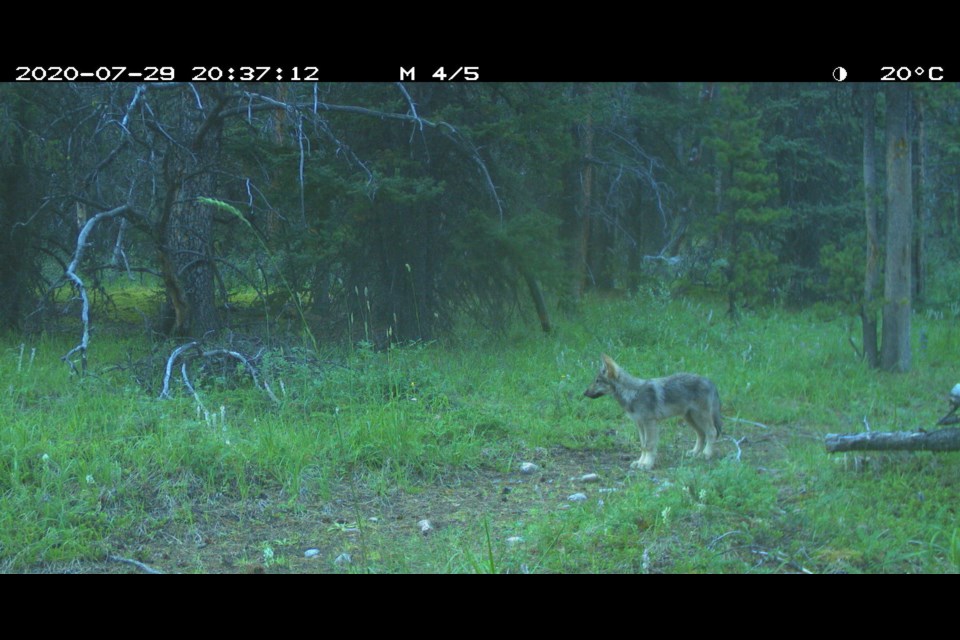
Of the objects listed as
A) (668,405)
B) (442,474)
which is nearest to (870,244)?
(668,405)

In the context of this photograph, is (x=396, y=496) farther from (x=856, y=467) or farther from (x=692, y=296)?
(x=692, y=296)

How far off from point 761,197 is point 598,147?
500 cm

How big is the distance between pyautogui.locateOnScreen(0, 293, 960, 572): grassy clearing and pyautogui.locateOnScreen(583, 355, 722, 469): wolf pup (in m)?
0.23

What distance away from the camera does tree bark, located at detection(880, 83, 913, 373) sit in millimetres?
11227

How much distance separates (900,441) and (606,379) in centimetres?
277

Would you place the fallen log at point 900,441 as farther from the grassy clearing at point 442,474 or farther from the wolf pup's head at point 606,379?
the wolf pup's head at point 606,379

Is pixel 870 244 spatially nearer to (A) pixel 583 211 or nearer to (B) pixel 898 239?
(B) pixel 898 239

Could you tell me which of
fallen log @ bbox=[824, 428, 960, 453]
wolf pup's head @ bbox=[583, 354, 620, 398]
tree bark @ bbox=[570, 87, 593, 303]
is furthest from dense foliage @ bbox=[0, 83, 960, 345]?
fallen log @ bbox=[824, 428, 960, 453]

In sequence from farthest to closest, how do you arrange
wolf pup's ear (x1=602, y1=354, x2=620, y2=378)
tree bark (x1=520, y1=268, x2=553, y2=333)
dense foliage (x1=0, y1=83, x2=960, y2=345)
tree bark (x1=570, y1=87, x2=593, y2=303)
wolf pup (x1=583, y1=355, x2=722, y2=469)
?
tree bark (x1=570, y1=87, x2=593, y2=303)
tree bark (x1=520, y1=268, x2=553, y2=333)
dense foliage (x1=0, y1=83, x2=960, y2=345)
wolf pup's ear (x1=602, y1=354, x2=620, y2=378)
wolf pup (x1=583, y1=355, x2=722, y2=469)

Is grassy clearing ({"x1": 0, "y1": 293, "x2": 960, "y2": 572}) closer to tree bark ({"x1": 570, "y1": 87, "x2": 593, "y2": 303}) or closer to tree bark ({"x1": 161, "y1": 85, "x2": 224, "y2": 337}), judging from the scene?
tree bark ({"x1": 161, "y1": 85, "x2": 224, "y2": 337})

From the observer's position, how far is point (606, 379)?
8.66m

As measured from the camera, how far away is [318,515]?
6676 mm
